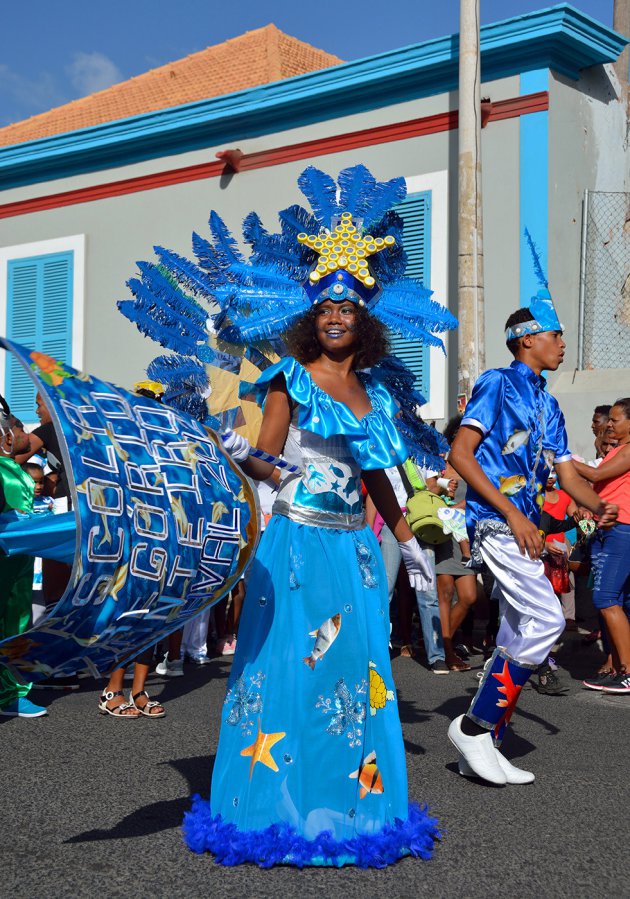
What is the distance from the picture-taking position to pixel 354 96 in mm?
12734

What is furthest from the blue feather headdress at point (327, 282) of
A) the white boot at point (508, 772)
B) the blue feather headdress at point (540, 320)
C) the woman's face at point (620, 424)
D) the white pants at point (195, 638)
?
the white pants at point (195, 638)

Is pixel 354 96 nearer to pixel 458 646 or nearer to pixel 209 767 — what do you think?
pixel 458 646

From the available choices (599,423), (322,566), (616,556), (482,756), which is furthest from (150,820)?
(599,423)

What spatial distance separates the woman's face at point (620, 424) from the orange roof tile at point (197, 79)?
9111mm

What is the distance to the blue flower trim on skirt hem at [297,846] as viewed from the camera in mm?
3379

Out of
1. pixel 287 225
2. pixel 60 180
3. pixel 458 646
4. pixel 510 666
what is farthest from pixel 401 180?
pixel 60 180

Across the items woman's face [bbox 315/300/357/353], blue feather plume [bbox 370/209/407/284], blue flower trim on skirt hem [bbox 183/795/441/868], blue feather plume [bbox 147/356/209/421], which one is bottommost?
blue flower trim on skirt hem [bbox 183/795/441/868]

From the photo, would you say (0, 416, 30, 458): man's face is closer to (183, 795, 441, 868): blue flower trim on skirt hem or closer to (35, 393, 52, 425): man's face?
(35, 393, 52, 425): man's face

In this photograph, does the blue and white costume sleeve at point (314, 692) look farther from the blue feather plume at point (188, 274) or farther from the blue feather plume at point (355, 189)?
the blue feather plume at point (188, 274)

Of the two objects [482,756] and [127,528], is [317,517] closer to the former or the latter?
[127,528]

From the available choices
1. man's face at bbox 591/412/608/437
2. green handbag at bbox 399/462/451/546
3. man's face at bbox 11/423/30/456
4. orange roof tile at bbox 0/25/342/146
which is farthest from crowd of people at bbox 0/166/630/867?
orange roof tile at bbox 0/25/342/146

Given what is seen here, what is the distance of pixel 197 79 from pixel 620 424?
424 inches

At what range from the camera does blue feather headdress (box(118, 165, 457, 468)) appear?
4.14 meters

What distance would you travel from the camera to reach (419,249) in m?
12.3
